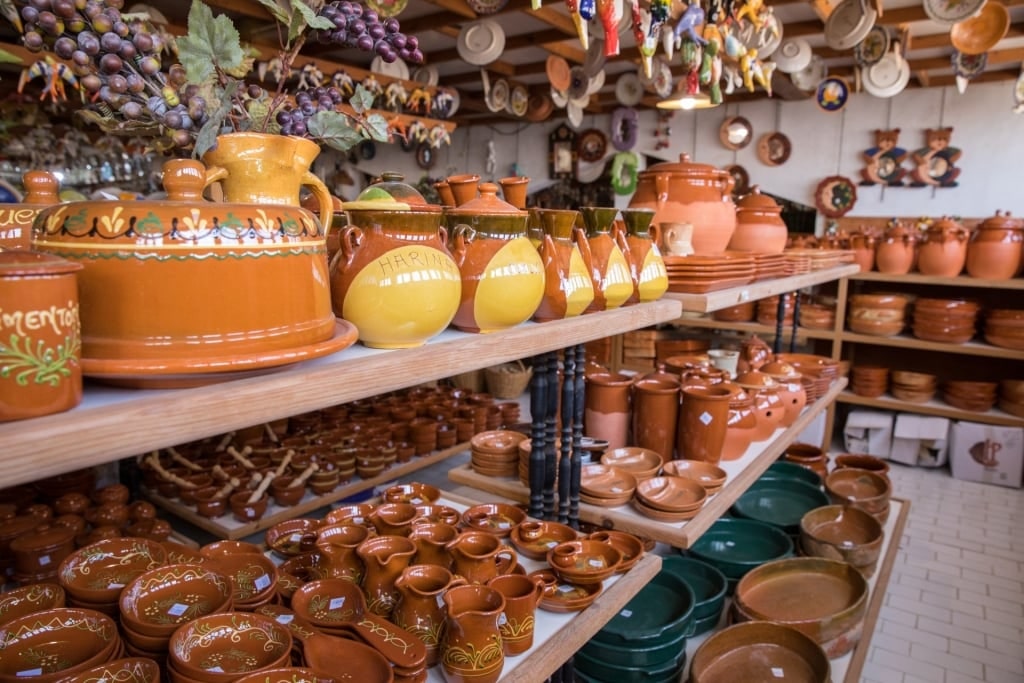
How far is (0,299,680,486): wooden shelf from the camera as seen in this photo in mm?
512

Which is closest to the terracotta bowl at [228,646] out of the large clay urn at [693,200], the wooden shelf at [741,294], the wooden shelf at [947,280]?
the wooden shelf at [741,294]

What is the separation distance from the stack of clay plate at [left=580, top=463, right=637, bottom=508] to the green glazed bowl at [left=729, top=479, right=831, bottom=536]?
131 centimetres

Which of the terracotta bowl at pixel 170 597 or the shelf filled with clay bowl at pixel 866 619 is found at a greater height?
the terracotta bowl at pixel 170 597

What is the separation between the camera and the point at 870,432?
450 cm

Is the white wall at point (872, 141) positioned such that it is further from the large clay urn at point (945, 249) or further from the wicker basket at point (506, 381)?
the wicker basket at point (506, 381)

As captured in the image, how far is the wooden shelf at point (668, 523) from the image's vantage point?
152 cm

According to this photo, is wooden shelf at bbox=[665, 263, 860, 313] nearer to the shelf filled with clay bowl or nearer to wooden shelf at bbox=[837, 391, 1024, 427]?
the shelf filled with clay bowl

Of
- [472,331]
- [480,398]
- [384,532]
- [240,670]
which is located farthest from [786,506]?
[240,670]

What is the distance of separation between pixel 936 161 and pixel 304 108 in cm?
578

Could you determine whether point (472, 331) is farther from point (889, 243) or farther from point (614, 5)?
point (889, 243)

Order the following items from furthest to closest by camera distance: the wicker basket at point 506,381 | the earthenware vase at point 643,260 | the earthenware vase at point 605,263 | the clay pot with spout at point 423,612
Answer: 1. the wicker basket at point 506,381
2. the earthenware vase at point 643,260
3. the earthenware vase at point 605,263
4. the clay pot with spout at point 423,612

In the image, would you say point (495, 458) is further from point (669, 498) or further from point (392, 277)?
point (392, 277)

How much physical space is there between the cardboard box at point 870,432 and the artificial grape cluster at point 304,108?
433 centimetres

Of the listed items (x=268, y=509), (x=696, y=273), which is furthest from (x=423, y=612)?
(x=268, y=509)
